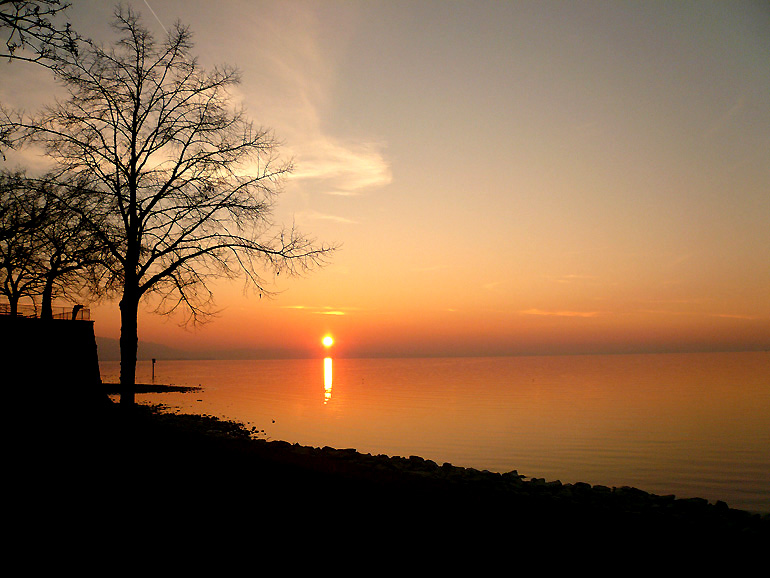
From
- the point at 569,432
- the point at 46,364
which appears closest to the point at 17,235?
the point at 46,364

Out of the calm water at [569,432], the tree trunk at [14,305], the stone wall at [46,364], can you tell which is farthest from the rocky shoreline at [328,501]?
the tree trunk at [14,305]

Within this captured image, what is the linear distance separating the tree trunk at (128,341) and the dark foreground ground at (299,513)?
27.2ft

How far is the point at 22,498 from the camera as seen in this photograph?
910cm

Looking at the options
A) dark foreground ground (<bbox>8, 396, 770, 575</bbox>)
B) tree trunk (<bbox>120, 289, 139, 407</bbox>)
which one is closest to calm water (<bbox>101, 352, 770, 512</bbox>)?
dark foreground ground (<bbox>8, 396, 770, 575</bbox>)

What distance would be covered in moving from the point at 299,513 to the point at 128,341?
53.1ft

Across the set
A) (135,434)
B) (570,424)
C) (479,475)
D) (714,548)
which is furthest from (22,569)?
(570,424)

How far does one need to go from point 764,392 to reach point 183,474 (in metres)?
75.6

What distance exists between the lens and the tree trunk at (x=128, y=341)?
22.0 m

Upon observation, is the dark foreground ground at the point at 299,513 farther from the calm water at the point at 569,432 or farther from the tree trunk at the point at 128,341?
the calm water at the point at 569,432

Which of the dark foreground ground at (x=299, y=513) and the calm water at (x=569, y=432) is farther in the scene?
the calm water at (x=569, y=432)

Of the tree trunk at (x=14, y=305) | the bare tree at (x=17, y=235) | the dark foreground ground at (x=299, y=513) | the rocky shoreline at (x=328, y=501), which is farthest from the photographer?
the tree trunk at (x=14, y=305)

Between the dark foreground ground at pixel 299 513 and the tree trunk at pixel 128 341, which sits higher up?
the tree trunk at pixel 128 341

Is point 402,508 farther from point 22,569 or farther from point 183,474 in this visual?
point 22,569

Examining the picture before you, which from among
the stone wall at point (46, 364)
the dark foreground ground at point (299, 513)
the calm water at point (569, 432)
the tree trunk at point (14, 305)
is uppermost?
the tree trunk at point (14, 305)
